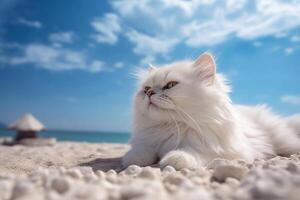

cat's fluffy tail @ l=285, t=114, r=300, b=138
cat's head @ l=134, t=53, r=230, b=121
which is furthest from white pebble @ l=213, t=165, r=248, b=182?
cat's fluffy tail @ l=285, t=114, r=300, b=138

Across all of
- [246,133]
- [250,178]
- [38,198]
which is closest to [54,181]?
[38,198]

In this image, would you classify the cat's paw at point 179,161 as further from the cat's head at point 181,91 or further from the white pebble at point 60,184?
the white pebble at point 60,184

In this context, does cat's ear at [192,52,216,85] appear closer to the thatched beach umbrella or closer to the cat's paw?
the cat's paw

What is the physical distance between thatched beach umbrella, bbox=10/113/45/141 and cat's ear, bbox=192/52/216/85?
8.38 meters

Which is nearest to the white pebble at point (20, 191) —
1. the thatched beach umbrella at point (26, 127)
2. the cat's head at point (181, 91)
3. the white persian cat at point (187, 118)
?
the white persian cat at point (187, 118)

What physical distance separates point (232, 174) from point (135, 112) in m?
1.56

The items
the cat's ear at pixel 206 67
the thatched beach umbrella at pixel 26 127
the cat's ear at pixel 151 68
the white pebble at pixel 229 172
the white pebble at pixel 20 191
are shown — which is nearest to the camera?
the white pebble at pixel 20 191

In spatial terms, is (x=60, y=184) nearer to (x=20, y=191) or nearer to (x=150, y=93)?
(x=20, y=191)

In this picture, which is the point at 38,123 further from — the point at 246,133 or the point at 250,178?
the point at 250,178

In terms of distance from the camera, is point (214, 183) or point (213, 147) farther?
point (213, 147)

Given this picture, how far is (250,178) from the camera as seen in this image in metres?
1.35

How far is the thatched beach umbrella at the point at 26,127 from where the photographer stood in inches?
396

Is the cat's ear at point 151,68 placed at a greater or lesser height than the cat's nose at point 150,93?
greater

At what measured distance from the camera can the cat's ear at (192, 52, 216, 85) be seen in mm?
2873
